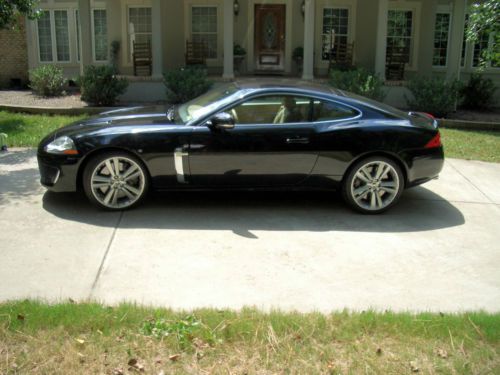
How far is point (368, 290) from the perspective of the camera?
4.87 meters

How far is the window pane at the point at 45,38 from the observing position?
20156 mm

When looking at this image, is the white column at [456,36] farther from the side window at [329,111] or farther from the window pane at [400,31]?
the side window at [329,111]

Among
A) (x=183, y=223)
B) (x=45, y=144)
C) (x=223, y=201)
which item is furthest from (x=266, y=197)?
(x=45, y=144)

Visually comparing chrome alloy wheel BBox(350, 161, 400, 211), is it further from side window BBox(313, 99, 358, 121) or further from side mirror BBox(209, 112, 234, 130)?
side mirror BBox(209, 112, 234, 130)

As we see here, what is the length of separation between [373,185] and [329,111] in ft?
3.28

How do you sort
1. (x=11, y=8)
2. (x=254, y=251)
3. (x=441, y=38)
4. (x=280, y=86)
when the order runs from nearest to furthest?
(x=254, y=251) < (x=280, y=86) < (x=11, y=8) < (x=441, y=38)

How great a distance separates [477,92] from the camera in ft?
53.8

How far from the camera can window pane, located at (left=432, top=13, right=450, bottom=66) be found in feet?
60.7

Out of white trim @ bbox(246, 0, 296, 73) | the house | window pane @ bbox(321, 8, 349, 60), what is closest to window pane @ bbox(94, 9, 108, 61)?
the house

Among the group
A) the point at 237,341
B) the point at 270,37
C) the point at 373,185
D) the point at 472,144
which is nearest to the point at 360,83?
the point at 472,144

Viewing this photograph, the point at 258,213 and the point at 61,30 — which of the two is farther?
the point at 61,30

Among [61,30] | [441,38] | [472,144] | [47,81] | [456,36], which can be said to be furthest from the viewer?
[61,30]

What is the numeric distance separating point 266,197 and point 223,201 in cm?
58

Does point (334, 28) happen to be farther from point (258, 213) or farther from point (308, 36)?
point (258, 213)
